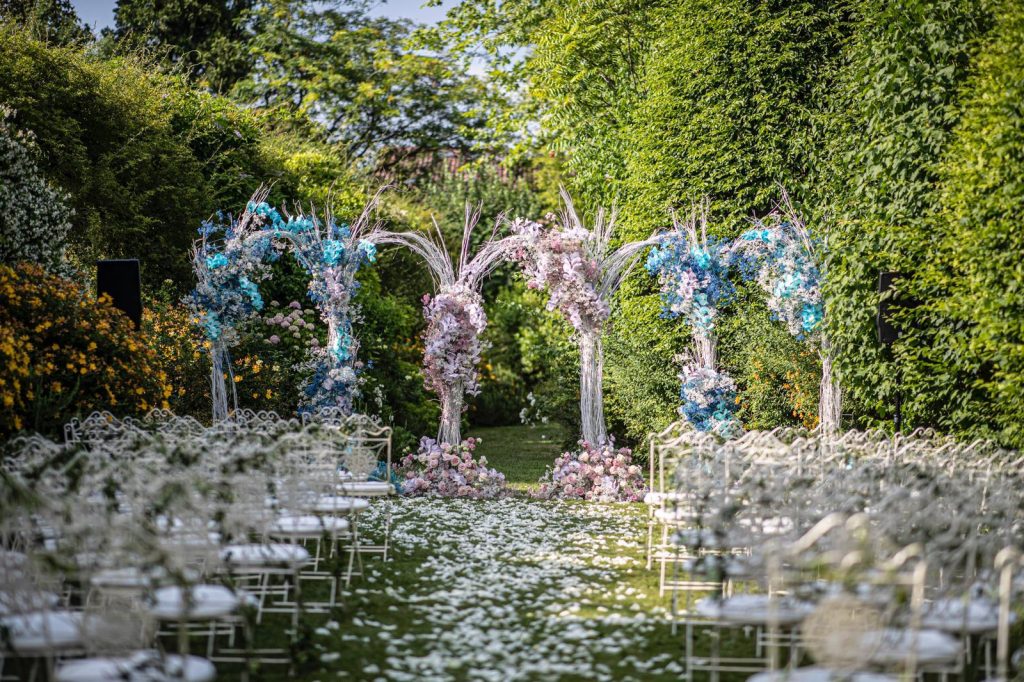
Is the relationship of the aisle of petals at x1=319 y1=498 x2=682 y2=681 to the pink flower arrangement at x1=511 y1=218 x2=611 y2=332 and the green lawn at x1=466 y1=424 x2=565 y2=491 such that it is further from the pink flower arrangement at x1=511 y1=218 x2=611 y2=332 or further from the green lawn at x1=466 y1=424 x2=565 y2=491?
the green lawn at x1=466 y1=424 x2=565 y2=491

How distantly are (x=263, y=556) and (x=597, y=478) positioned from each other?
645cm

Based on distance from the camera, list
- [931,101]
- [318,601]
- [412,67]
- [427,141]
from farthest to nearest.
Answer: [427,141] → [412,67] → [931,101] → [318,601]

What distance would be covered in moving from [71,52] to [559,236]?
7.04 m

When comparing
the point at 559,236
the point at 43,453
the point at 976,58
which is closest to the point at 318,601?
the point at 43,453

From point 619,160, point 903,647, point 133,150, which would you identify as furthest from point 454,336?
point 903,647

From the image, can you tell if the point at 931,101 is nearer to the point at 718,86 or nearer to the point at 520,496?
the point at 718,86

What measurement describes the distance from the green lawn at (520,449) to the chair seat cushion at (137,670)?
797cm

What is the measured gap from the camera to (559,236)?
37.8 feet

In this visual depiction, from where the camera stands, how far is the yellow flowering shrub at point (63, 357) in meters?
7.87

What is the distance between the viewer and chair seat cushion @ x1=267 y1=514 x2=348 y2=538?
6199mm

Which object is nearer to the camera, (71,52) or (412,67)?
(71,52)

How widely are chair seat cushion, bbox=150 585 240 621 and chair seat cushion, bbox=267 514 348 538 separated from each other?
4.30ft

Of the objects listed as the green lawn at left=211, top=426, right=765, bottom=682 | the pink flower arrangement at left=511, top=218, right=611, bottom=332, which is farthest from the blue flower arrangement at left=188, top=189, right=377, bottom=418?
the green lawn at left=211, top=426, right=765, bottom=682

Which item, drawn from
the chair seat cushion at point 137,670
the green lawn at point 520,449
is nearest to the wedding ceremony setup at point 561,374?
the chair seat cushion at point 137,670
